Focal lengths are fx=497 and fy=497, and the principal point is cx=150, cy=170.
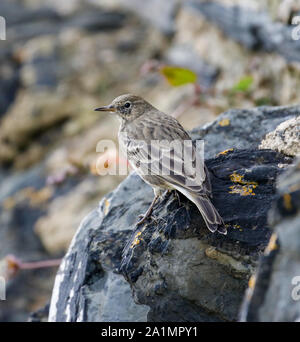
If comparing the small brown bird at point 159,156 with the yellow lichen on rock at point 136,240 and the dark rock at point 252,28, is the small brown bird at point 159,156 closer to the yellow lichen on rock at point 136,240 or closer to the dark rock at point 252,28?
the yellow lichen on rock at point 136,240

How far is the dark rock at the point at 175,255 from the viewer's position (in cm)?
402

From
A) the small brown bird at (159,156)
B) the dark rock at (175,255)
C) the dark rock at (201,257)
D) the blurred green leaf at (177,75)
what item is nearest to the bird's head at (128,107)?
the small brown bird at (159,156)

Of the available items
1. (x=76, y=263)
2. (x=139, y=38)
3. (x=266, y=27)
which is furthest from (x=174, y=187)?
(x=139, y=38)

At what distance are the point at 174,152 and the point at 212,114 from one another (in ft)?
13.8

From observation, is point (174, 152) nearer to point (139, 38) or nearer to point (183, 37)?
point (183, 37)

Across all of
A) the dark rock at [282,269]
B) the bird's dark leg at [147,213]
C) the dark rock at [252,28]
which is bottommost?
the dark rock at [282,269]

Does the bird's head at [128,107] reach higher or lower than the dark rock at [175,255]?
higher

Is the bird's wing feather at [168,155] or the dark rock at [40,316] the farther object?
the dark rock at [40,316]

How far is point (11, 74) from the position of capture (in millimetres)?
12242

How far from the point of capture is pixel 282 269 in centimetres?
282

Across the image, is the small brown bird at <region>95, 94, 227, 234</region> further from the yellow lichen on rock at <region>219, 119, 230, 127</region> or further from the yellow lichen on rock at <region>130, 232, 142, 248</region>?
the yellow lichen on rock at <region>219, 119, 230, 127</region>

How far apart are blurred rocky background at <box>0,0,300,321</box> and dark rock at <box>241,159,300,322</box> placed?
5140mm

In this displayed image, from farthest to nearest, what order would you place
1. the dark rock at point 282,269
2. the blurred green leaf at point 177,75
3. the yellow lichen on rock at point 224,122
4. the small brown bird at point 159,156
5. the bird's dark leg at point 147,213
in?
the blurred green leaf at point 177,75
the yellow lichen on rock at point 224,122
the bird's dark leg at point 147,213
the small brown bird at point 159,156
the dark rock at point 282,269

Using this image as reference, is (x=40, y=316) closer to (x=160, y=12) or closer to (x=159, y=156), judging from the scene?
(x=159, y=156)
